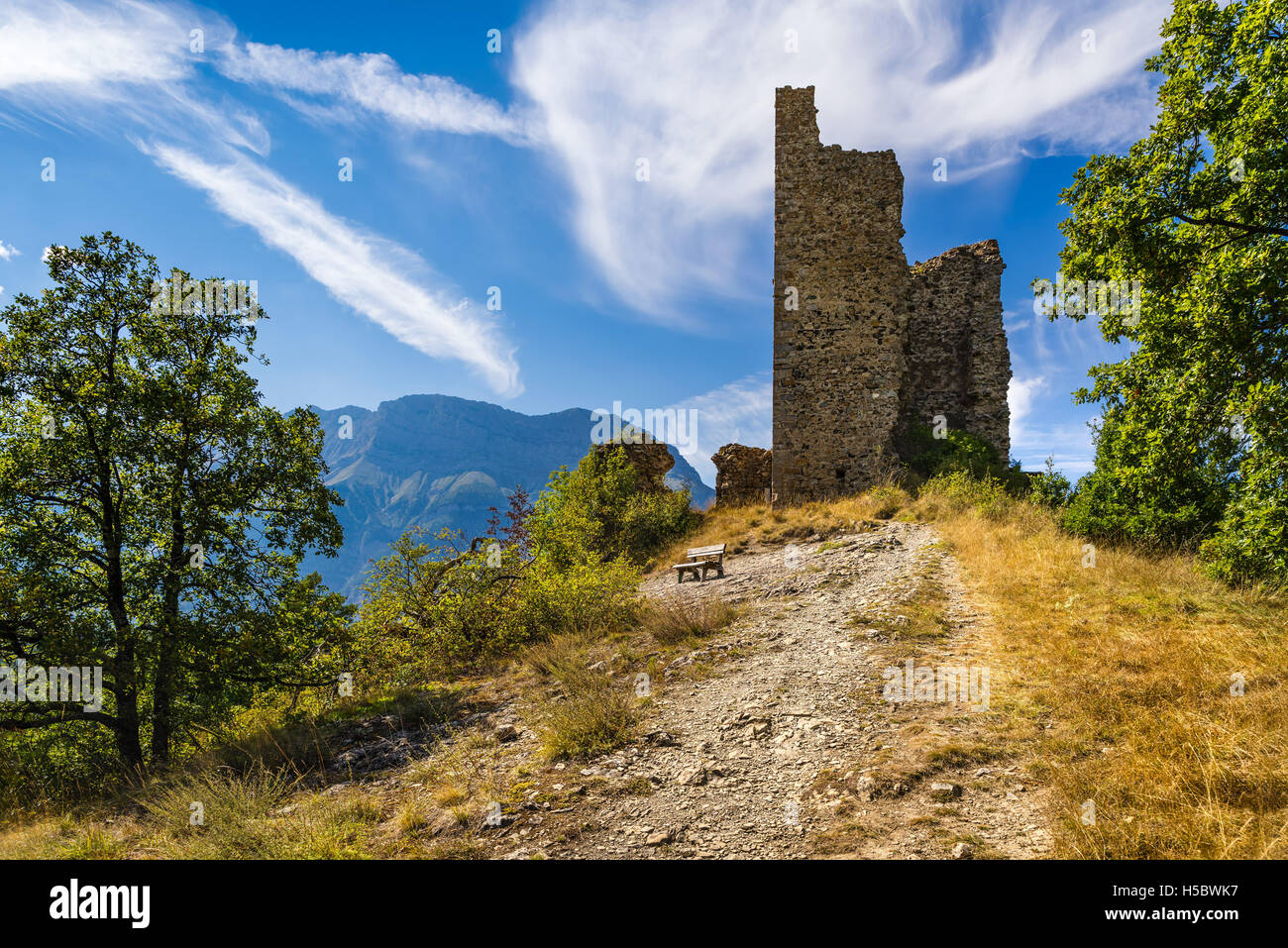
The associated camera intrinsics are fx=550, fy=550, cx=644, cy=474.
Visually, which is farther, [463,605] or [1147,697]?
[463,605]

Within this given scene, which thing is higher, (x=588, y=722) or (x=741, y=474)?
(x=741, y=474)

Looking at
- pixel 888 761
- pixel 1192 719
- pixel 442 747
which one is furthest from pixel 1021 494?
pixel 442 747

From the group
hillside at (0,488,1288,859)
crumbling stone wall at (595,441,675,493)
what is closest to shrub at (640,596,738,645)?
hillside at (0,488,1288,859)

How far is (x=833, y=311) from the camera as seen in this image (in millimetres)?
17578

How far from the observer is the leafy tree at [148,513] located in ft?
24.3

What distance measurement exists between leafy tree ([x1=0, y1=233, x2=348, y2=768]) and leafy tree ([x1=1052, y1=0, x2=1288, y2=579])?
464 inches

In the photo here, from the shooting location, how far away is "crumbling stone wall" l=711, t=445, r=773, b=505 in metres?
20.3

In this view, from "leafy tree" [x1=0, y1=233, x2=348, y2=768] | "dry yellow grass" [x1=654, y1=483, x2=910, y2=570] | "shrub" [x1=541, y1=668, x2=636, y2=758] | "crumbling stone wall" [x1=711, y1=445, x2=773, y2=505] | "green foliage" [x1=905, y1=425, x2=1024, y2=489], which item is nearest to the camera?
"shrub" [x1=541, y1=668, x2=636, y2=758]

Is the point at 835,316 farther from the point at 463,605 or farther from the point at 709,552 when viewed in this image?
the point at 463,605

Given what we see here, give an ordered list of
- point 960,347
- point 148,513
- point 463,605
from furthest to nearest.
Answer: point 960,347
point 463,605
point 148,513

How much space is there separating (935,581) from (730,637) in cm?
351

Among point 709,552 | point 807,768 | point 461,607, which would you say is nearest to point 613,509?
point 709,552

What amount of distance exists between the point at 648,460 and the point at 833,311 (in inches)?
322

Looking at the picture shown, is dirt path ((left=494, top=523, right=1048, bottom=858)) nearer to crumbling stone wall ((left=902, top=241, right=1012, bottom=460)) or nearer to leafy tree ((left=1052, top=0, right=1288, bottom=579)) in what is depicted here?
leafy tree ((left=1052, top=0, right=1288, bottom=579))
